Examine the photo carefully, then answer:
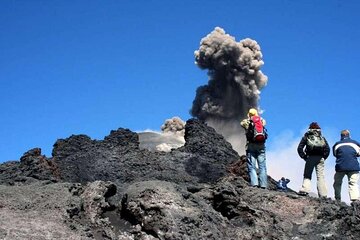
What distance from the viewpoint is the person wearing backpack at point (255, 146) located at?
528 inches

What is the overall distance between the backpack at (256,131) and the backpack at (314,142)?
1.04m

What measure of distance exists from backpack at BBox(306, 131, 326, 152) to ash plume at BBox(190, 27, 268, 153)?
191 ft

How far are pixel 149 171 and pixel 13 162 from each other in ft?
12.2

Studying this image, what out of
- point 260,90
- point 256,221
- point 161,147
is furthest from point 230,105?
point 256,221

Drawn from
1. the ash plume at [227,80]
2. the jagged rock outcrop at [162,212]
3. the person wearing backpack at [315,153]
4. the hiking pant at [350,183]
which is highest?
the ash plume at [227,80]

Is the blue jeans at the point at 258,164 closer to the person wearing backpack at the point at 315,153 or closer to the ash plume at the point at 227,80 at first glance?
the person wearing backpack at the point at 315,153

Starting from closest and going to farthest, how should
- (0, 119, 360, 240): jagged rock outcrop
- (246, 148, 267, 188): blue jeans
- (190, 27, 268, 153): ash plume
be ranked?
(0, 119, 360, 240): jagged rock outcrop < (246, 148, 267, 188): blue jeans < (190, 27, 268, 153): ash plume

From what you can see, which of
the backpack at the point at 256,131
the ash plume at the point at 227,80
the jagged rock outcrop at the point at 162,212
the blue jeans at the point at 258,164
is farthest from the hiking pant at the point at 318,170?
the ash plume at the point at 227,80

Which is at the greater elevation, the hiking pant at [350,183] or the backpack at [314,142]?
the backpack at [314,142]

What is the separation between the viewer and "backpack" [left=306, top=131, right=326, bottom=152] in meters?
13.6

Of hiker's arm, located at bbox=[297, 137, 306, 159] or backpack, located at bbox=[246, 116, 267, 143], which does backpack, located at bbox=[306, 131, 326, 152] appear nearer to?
hiker's arm, located at bbox=[297, 137, 306, 159]

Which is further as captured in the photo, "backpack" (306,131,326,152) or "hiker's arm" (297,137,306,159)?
"hiker's arm" (297,137,306,159)

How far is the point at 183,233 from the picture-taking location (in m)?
9.07


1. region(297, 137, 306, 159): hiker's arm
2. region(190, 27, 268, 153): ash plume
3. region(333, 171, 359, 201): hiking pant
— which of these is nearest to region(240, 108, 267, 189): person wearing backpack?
region(297, 137, 306, 159): hiker's arm
